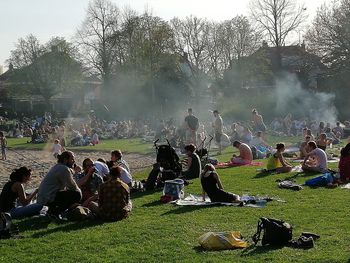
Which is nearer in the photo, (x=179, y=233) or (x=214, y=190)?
(x=179, y=233)

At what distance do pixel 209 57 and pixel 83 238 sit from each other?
5211cm

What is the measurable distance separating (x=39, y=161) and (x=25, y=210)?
14.9 meters

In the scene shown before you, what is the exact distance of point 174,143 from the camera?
26.6 meters

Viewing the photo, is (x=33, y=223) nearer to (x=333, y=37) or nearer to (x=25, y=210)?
(x=25, y=210)

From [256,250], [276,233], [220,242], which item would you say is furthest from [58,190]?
[276,233]

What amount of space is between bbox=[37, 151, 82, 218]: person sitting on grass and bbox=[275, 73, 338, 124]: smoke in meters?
33.3

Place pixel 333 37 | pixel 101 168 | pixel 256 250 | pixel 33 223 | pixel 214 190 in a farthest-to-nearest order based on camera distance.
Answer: pixel 333 37, pixel 101 168, pixel 214 190, pixel 33 223, pixel 256 250

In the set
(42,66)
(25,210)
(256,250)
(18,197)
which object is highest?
(42,66)

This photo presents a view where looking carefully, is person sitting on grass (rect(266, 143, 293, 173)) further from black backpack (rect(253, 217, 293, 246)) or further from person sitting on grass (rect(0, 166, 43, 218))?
black backpack (rect(253, 217, 293, 246))

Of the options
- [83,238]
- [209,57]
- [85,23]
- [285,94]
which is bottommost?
[83,238]

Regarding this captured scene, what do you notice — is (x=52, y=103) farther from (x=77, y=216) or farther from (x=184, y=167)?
(x=77, y=216)

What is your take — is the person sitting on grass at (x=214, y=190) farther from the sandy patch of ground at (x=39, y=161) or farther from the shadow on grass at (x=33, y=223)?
the sandy patch of ground at (x=39, y=161)

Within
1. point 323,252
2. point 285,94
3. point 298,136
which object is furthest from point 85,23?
point 323,252

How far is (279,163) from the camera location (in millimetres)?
16172
